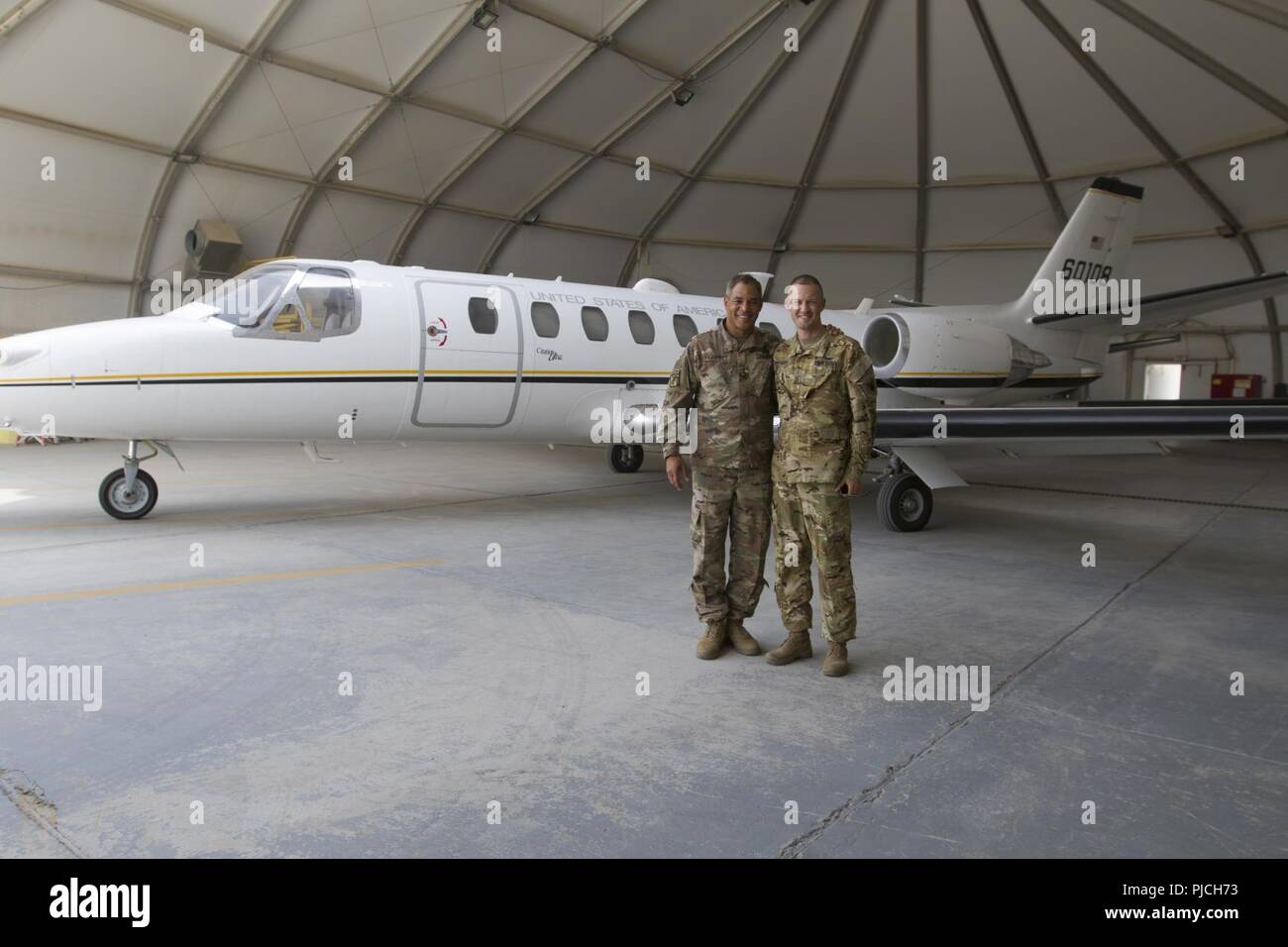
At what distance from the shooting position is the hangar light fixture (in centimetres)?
1474

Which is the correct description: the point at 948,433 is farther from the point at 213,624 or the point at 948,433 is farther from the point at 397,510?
the point at 213,624

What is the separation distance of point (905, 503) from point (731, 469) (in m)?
4.79

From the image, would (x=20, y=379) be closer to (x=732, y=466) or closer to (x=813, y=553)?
(x=732, y=466)

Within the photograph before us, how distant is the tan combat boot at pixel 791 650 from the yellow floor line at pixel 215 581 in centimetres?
313

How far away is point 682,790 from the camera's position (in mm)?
3152

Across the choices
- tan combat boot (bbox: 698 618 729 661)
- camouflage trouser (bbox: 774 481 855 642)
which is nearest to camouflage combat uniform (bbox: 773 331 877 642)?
camouflage trouser (bbox: 774 481 855 642)

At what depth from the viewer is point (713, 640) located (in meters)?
4.79

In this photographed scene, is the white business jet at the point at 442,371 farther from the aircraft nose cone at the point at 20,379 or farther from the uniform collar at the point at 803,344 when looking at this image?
the uniform collar at the point at 803,344

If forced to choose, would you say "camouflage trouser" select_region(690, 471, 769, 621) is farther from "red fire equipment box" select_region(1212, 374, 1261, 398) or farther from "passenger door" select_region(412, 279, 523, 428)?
"red fire equipment box" select_region(1212, 374, 1261, 398)

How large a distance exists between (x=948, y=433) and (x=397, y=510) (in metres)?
5.71

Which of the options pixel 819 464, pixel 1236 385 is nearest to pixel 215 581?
pixel 819 464

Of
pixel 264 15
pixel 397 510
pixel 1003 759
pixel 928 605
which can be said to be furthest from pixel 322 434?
pixel 264 15

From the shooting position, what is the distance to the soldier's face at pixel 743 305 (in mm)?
4805

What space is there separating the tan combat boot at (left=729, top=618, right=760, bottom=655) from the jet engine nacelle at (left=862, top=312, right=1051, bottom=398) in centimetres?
691
